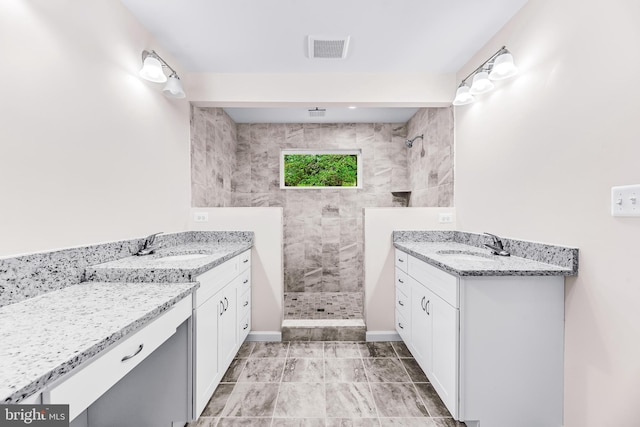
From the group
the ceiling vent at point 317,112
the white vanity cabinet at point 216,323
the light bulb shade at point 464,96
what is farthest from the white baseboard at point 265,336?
the ceiling vent at point 317,112

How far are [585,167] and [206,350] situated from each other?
2204 mm

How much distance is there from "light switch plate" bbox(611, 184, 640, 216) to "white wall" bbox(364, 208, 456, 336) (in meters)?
1.44

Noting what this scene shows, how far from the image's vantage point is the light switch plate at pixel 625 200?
43.8 inches

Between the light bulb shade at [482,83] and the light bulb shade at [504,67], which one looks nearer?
the light bulb shade at [504,67]

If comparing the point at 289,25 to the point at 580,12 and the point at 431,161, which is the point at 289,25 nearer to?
the point at 580,12

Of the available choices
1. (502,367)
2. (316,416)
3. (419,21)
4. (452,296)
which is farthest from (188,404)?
(419,21)

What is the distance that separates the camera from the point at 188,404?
4.64ft

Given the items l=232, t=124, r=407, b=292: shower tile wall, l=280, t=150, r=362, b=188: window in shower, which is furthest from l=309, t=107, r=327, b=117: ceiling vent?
l=280, t=150, r=362, b=188: window in shower

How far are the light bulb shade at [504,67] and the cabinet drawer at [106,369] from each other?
2.28 metres

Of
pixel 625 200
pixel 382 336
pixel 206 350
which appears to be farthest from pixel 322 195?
pixel 625 200

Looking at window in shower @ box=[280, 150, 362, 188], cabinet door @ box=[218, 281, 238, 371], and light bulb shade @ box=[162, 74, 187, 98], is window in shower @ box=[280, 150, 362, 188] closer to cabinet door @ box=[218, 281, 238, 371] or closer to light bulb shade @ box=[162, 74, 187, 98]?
light bulb shade @ box=[162, 74, 187, 98]

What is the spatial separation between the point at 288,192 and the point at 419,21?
270 cm

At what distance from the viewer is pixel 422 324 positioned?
1923 millimetres

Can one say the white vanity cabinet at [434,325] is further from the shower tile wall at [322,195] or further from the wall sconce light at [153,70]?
the wall sconce light at [153,70]
